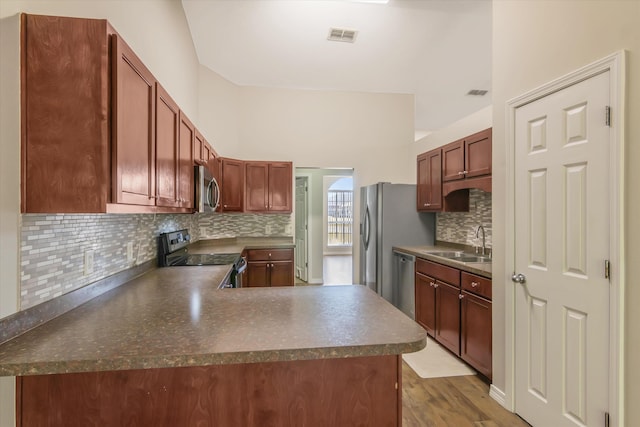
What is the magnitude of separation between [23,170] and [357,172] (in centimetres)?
424

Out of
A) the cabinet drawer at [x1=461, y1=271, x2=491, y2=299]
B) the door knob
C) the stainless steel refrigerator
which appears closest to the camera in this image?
the door knob

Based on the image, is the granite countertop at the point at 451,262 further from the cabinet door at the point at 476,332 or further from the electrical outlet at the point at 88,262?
the electrical outlet at the point at 88,262

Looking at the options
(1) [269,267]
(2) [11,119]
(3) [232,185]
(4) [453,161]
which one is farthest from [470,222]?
(2) [11,119]

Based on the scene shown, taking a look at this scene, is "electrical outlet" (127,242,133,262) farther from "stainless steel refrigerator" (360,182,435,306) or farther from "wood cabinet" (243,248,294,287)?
"stainless steel refrigerator" (360,182,435,306)

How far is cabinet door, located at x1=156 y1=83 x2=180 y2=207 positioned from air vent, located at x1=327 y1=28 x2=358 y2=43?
6.94 ft

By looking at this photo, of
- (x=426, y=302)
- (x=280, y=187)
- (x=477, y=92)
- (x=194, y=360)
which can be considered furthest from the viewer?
(x=477, y=92)

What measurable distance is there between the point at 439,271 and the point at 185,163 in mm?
2419

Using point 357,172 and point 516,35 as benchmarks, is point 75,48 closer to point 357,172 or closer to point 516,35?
point 516,35

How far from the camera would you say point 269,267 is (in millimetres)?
4129

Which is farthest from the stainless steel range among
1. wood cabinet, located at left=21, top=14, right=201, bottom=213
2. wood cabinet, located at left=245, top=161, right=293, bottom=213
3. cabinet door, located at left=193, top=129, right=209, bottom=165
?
wood cabinet, located at left=21, top=14, right=201, bottom=213

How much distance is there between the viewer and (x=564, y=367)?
1.72 m

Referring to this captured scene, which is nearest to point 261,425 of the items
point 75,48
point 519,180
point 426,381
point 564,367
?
point 75,48

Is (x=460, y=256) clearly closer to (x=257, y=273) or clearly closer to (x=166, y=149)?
(x=257, y=273)

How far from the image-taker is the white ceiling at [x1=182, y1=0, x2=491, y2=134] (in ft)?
9.71
